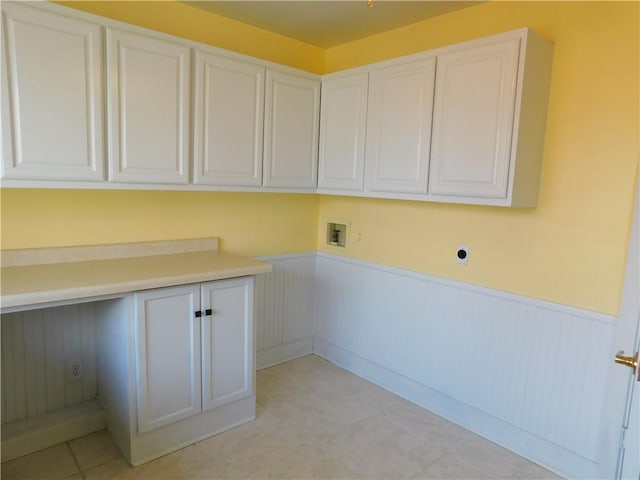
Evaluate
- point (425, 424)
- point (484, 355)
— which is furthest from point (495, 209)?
point (425, 424)

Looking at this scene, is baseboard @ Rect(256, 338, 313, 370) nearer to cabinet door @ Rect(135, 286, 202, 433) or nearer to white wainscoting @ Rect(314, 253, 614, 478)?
white wainscoting @ Rect(314, 253, 614, 478)

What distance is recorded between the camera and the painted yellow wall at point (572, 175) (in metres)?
1.89

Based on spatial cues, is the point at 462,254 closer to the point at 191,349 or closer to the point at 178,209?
the point at 191,349

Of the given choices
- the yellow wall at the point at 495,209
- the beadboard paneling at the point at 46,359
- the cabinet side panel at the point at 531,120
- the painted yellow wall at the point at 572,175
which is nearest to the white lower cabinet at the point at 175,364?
the beadboard paneling at the point at 46,359

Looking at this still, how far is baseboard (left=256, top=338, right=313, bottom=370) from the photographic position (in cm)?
322

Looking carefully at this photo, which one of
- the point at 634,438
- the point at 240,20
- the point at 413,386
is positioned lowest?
the point at 413,386

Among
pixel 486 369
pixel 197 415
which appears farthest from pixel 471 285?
pixel 197 415

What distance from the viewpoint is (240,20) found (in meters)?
2.75

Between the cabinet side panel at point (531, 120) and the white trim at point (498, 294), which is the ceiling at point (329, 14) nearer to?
the cabinet side panel at point (531, 120)

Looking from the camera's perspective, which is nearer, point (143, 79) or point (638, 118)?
point (638, 118)

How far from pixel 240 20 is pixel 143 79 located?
3.24 feet

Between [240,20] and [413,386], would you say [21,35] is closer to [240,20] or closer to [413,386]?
[240,20]

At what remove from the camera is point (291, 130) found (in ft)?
9.13

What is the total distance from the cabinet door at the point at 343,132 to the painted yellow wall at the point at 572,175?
58cm
